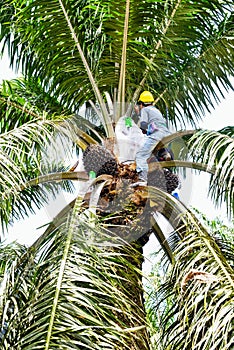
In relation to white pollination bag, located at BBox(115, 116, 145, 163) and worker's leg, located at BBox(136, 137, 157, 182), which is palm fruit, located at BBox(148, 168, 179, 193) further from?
white pollination bag, located at BBox(115, 116, 145, 163)

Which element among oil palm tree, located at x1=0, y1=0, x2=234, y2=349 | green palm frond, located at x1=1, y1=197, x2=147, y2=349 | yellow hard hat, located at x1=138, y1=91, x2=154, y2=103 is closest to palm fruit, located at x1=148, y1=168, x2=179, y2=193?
oil palm tree, located at x1=0, y1=0, x2=234, y2=349

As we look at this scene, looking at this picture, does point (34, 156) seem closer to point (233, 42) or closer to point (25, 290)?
point (25, 290)

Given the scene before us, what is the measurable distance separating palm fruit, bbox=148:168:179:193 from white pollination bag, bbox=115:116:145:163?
0.81 feet

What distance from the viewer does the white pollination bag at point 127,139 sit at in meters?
6.72

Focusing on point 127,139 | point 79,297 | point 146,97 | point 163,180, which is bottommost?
point 79,297

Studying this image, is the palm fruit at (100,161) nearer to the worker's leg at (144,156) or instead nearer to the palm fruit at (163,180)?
the worker's leg at (144,156)

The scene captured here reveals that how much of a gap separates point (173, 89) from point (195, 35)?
2.14 ft

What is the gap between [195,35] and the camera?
24.8ft

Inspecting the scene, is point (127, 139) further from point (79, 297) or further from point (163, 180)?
point (79, 297)

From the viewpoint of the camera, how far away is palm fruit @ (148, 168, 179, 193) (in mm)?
6613

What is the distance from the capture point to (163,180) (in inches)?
262

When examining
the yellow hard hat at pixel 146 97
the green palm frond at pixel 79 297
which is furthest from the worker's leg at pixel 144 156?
the green palm frond at pixel 79 297

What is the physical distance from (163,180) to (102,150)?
64cm

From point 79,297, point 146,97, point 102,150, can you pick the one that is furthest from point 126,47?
point 79,297
